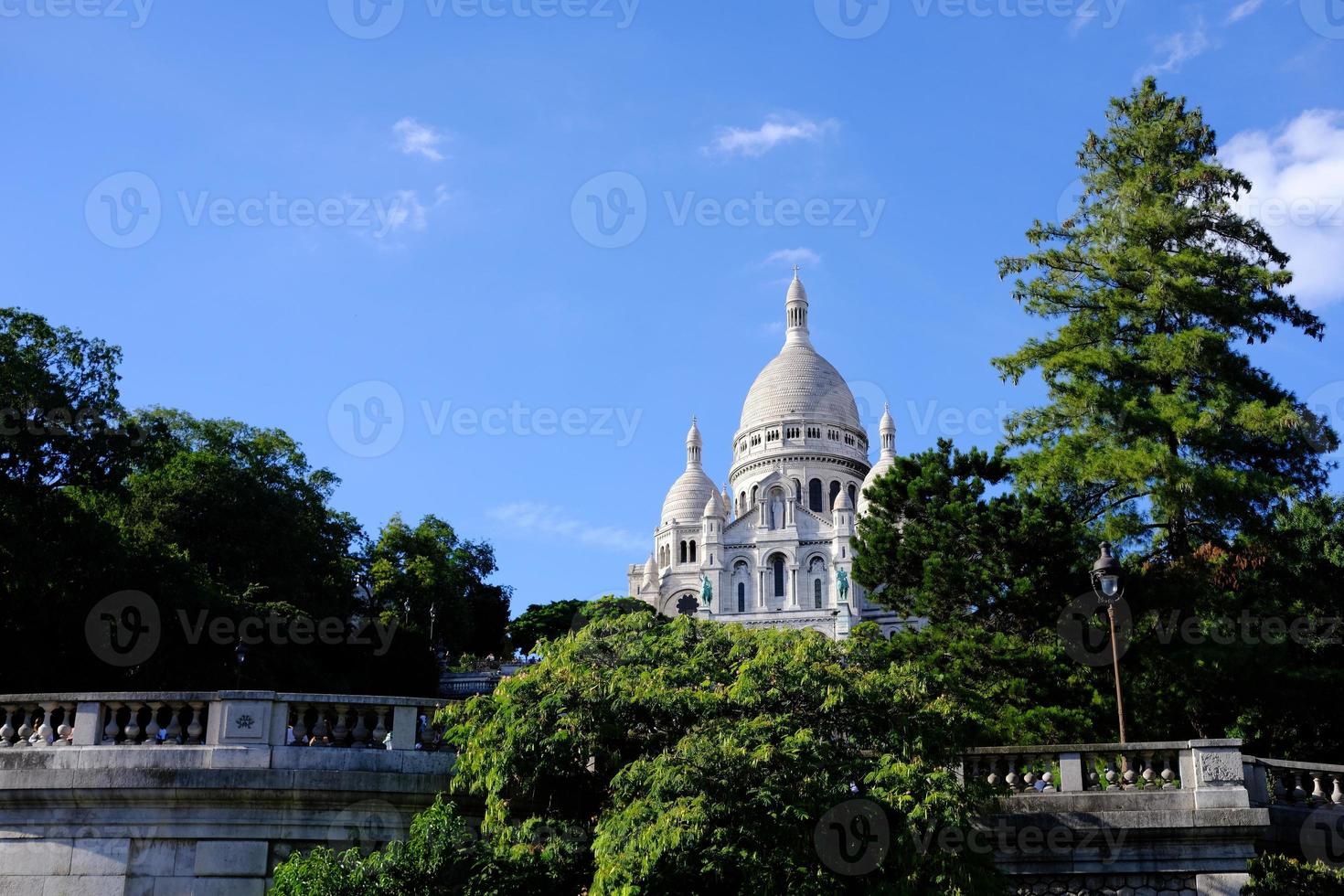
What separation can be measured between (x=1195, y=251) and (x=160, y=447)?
42021 millimetres

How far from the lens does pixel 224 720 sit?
15.6 meters

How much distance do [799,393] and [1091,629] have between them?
11329 centimetres

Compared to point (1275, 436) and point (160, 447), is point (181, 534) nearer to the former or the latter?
point (160, 447)

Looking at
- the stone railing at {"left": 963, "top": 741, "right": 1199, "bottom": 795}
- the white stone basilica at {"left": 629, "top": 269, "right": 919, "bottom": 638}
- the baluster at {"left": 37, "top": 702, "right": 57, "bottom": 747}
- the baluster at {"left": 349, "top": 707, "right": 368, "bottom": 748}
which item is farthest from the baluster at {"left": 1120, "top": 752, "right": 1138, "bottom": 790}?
the white stone basilica at {"left": 629, "top": 269, "right": 919, "bottom": 638}

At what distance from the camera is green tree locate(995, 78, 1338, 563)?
29.0 metres

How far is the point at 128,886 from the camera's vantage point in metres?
15.2

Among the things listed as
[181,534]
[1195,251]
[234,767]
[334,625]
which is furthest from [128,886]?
[181,534]

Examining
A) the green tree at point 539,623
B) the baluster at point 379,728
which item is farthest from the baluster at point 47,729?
the green tree at point 539,623

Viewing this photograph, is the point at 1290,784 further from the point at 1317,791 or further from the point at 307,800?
the point at 307,800

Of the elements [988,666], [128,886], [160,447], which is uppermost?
[160,447]

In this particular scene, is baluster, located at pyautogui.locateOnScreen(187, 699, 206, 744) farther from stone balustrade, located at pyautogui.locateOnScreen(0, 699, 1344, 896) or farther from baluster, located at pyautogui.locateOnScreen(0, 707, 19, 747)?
baluster, located at pyautogui.locateOnScreen(0, 707, 19, 747)

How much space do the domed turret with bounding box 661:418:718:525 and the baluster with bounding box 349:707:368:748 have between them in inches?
4803

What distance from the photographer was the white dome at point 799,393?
460 feet

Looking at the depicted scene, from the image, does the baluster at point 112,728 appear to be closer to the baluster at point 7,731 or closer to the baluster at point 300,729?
the baluster at point 7,731
